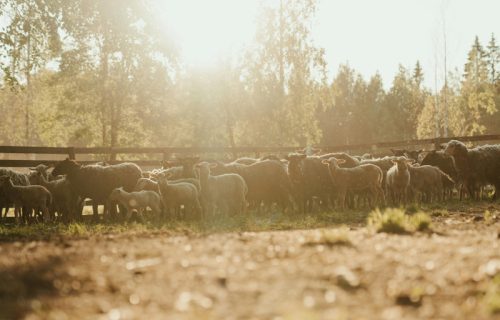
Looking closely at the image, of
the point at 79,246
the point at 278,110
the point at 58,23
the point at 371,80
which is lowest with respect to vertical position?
the point at 79,246

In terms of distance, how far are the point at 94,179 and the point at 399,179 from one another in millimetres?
8667

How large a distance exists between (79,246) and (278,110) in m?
29.8

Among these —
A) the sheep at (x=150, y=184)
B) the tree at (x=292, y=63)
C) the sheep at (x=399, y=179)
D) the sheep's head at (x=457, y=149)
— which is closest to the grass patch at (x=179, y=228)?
the sheep at (x=150, y=184)

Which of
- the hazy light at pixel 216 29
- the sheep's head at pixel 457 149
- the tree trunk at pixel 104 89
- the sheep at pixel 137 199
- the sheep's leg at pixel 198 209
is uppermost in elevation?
the hazy light at pixel 216 29

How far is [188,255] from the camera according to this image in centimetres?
542

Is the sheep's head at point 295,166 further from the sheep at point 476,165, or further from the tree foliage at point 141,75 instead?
the tree foliage at point 141,75

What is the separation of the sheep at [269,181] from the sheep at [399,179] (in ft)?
9.94

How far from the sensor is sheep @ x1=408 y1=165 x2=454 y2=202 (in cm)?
1523

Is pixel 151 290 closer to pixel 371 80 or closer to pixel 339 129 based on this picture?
pixel 339 129

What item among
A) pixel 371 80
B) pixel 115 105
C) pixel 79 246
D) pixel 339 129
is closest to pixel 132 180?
pixel 79 246

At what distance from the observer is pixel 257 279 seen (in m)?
4.31

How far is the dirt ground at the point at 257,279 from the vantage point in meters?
3.50

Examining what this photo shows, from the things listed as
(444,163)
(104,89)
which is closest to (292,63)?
(104,89)

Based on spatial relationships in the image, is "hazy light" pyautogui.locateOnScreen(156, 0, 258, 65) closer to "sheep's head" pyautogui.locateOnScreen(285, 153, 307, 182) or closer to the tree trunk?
the tree trunk
